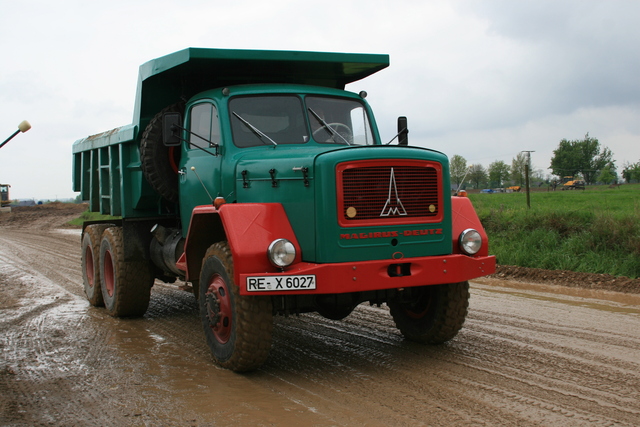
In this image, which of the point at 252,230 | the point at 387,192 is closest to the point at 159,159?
the point at 252,230

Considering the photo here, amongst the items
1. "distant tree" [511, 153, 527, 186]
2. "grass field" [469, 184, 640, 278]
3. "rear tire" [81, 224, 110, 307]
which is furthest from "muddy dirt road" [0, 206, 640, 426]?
"distant tree" [511, 153, 527, 186]

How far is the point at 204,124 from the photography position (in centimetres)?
679

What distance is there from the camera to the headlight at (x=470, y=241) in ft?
19.3

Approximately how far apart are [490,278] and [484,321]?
12.5 feet

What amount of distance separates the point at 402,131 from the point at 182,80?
8.94 feet

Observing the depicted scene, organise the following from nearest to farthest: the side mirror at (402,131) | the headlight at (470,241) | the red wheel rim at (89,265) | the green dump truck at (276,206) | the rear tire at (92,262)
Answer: the green dump truck at (276,206)
the headlight at (470,241)
the side mirror at (402,131)
the rear tire at (92,262)
the red wheel rim at (89,265)

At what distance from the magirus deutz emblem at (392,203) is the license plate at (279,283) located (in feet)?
2.95

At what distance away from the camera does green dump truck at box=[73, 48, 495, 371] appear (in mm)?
5223

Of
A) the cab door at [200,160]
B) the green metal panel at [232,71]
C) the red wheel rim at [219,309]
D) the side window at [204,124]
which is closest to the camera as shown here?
the red wheel rim at [219,309]

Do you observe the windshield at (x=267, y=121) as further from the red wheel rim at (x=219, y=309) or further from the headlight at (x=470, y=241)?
the headlight at (x=470, y=241)

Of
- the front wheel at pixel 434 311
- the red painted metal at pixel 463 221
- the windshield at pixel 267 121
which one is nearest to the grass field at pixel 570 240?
the red painted metal at pixel 463 221

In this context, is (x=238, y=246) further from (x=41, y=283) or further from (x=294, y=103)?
(x=41, y=283)

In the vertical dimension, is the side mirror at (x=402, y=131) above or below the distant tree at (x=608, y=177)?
below

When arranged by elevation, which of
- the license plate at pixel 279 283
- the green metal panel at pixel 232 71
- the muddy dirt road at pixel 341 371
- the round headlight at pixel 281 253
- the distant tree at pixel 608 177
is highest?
the distant tree at pixel 608 177
